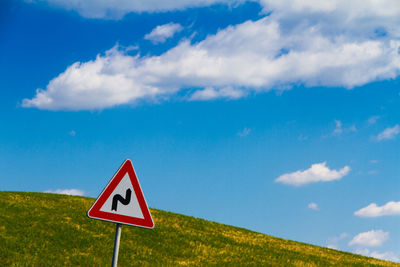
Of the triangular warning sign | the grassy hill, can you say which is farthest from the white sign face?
the grassy hill

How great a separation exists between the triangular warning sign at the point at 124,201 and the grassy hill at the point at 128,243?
898 cm

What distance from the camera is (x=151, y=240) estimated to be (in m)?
19.6

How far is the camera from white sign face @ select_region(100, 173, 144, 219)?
7977 mm

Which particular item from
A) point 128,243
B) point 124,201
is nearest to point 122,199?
point 124,201

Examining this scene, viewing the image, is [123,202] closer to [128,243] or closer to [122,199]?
[122,199]

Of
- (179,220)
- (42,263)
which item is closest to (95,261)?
(42,263)

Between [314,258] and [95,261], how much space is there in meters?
10.9

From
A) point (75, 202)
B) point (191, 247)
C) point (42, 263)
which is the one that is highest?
point (75, 202)

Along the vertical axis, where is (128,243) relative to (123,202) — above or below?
above

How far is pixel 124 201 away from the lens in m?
8.12

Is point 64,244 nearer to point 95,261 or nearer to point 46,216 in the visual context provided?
point 95,261

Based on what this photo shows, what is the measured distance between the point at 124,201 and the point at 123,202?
0.09 feet

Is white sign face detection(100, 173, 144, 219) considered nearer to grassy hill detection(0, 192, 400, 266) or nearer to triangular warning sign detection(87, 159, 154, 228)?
triangular warning sign detection(87, 159, 154, 228)

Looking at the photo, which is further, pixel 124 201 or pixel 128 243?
pixel 128 243
